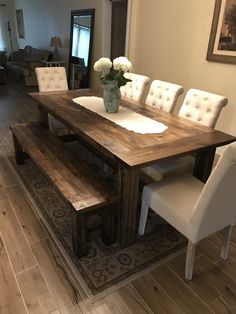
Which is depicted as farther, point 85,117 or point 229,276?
point 85,117

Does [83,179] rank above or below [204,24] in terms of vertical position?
below

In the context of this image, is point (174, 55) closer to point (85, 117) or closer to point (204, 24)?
point (204, 24)

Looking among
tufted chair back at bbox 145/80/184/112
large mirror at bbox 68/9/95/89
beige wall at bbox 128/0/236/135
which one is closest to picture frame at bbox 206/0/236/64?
beige wall at bbox 128/0/236/135

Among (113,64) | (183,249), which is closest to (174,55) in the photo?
(113,64)

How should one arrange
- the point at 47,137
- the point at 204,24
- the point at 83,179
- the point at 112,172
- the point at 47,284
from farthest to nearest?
the point at 204,24
the point at 112,172
the point at 47,137
the point at 83,179
the point at 47,284

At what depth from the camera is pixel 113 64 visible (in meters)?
2.18

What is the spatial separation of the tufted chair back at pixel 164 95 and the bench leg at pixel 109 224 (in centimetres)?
137

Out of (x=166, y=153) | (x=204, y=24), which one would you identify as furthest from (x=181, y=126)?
(x=204, y=24)

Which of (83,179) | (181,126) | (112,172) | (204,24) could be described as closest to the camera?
(83,179)

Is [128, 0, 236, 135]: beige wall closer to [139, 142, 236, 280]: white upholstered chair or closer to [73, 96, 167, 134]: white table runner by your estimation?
[73, 96, 167, 134]: white table runner

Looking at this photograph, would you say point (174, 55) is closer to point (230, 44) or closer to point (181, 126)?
point (230, 44)

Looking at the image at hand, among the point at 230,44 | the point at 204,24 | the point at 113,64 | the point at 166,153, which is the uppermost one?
the point at 204,24

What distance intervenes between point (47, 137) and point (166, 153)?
4.77 ft

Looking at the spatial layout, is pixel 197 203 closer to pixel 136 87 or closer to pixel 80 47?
pixel 136 87
